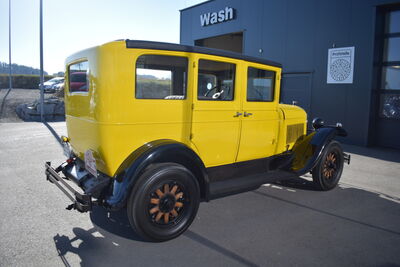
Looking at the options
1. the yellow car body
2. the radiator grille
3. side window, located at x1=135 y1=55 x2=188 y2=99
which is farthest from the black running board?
side window, located at x1=135 y1=55 x2=188 y2=99

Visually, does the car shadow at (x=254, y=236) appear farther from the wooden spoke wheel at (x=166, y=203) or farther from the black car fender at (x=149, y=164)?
the black car fender at (x=149, y=164)

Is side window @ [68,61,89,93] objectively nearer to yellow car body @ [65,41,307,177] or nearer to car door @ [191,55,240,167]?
yellow car body @ [65,41,307,177]

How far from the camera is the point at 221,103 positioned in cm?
385

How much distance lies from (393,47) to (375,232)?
7309 millimetres

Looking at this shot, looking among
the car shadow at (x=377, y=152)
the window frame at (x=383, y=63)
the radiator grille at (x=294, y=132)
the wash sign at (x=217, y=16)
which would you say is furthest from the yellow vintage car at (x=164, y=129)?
the wash sign at (x=217, y=16)

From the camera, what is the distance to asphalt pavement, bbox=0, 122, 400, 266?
→ 2.93 meters

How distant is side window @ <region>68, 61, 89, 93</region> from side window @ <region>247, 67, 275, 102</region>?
2.04 meters

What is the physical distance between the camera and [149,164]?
10.2ft


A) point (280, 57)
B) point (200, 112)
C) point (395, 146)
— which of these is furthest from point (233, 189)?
point (280, 57)

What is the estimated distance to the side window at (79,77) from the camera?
3.58m

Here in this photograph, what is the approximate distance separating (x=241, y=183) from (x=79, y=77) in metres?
2.41

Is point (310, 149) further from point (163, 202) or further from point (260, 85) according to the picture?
point (163, 202)

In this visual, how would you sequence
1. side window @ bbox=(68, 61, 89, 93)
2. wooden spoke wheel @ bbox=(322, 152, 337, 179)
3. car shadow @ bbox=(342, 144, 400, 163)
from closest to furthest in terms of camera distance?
side window @ bbox=(68, 61, 89, 93)
wooden spoke wheel @ bbox=(322, 152, 337, 179)
car shadow @ bbox=(342, 144, 400, 163)

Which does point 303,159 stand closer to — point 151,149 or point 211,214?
point 211,214
